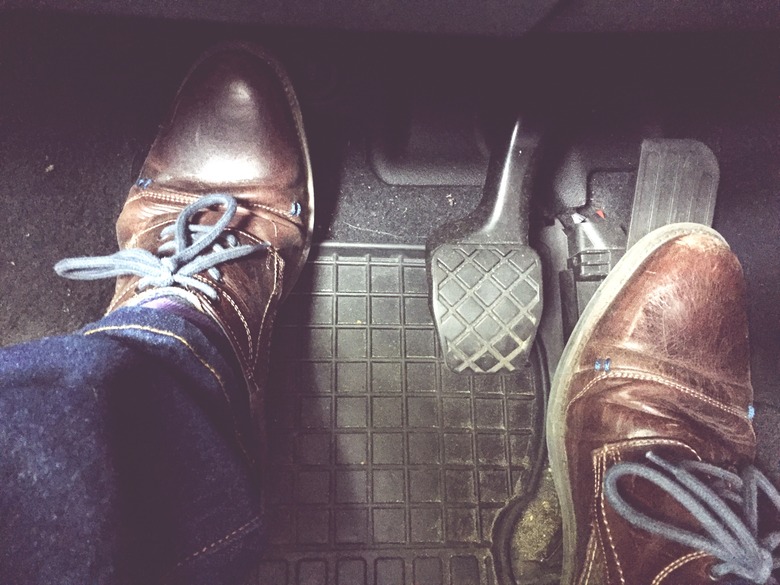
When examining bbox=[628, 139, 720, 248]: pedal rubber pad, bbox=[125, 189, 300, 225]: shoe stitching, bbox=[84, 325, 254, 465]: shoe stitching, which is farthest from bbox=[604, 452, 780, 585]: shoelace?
bbox=[125, 189, 300, 225]: shoe stitching

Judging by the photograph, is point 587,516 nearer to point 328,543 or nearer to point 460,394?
point 460,394

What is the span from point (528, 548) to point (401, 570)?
0.65 ft

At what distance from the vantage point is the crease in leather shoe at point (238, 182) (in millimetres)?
767

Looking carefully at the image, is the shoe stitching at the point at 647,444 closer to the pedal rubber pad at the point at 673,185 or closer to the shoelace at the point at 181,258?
the pedal rubber pad at the point at 673,185

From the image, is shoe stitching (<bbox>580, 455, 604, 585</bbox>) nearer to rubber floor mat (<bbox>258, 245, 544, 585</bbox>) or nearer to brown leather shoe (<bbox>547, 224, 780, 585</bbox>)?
brown leather shoe (<bbox>547, 224, 780, 585</bbox>)

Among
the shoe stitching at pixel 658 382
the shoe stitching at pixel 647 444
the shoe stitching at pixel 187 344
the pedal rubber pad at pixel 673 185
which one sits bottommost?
the shoe stitching at pixel 647 444

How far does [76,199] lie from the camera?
36.7 inches

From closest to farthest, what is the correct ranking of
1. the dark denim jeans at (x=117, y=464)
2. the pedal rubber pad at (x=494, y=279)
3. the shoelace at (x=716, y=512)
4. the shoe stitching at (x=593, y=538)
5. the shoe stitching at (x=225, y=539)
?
the dark denim jeans at (x=117, y=464)
the shoe stitching at (x=225, y=539)
the shoelace at (x=716, y=512)
the shoe stitching at (x=593, y=538)
the pedal rubber pad at (x=494, y=279)

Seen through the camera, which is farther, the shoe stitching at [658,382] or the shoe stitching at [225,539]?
the shoe stitching at [658,382]

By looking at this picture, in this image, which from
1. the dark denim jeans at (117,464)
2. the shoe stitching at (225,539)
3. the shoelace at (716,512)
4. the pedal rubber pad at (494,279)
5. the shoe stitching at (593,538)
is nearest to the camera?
the dark denim jeans at (117,464)

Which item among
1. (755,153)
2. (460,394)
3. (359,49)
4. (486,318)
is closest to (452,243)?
(486,318)

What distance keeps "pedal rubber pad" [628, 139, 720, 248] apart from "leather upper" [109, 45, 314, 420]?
0.54 m

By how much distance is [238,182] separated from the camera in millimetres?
848

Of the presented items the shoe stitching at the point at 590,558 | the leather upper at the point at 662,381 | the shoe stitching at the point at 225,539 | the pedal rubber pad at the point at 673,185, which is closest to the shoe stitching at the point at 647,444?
the leather upper at the point at 662,381
